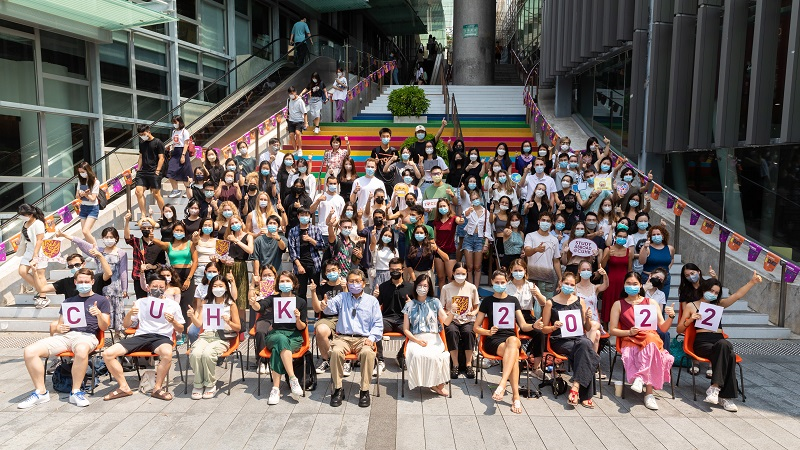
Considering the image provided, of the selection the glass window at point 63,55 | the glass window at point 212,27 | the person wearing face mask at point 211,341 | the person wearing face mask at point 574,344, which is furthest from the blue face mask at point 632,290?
the glass window at point 212,27

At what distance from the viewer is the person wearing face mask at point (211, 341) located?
6.78 m

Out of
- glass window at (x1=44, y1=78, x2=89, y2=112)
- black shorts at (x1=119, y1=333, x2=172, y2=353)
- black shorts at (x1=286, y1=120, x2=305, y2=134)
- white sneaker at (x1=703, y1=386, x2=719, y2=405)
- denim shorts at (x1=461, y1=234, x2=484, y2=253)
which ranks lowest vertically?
white sneaker at (x1=703, y1=386, x2=719, y2=405)

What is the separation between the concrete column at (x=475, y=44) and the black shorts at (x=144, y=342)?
21324 millimetres

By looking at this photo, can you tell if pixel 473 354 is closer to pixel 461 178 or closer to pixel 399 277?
pixel 399 277

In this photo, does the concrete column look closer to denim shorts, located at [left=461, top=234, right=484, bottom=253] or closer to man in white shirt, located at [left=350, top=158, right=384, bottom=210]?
man in white shirt, located at [left=350, top=158, right=384, bottom=210]

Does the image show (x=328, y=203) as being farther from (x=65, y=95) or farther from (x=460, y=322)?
(x=65, y=95)

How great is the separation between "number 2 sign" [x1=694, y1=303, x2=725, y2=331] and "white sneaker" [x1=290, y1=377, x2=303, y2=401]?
181 inches

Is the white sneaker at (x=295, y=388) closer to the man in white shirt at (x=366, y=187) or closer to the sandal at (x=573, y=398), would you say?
the sandal at (x=573, y=398)

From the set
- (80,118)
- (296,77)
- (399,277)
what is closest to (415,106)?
(296,77)

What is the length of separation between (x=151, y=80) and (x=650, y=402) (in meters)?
Answer: 15.8

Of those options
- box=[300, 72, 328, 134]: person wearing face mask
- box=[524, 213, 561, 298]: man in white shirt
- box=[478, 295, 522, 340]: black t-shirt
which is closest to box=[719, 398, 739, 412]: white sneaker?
box=[478, 295, 522, 340]: black t-shirt

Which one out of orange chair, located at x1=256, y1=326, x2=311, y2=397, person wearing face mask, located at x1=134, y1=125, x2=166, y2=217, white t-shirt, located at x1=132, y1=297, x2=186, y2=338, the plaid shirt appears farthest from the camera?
person wearing face mask, located at x1=134, y1=125, x2=166, y2=217

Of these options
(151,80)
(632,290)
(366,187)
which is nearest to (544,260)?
(632,290)

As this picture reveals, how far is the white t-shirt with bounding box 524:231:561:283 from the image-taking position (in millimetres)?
8680
